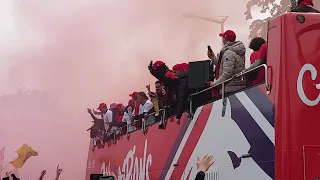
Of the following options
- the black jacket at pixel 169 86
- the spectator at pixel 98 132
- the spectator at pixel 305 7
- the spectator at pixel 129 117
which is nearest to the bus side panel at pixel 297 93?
the spectator at pixel 305 7

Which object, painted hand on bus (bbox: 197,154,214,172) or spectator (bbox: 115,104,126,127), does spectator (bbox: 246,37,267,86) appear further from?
spectator (bbox: 115,104,126,127)

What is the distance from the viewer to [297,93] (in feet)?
13.2

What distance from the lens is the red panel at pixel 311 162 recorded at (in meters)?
3.86

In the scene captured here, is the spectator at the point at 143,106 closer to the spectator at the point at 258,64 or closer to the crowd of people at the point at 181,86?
the crowd of people at the point at 181,86

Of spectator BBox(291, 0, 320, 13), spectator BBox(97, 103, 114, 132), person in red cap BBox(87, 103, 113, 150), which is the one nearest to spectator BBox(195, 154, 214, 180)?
spectator BBox(291, 0, 320, 13)

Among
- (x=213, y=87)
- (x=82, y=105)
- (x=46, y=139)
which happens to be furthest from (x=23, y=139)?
(x=213, y=87)

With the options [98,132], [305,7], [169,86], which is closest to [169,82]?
[169,86]

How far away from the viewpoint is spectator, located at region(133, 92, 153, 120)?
28.7 ft

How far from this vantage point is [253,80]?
483 cm

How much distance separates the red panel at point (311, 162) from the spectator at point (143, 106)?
4623 mm

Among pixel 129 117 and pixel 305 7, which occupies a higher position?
pixel 305 7

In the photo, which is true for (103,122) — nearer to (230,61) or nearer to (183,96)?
(183,96)

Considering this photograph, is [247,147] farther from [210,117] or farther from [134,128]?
[134,128]

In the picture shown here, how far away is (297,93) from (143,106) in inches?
207
